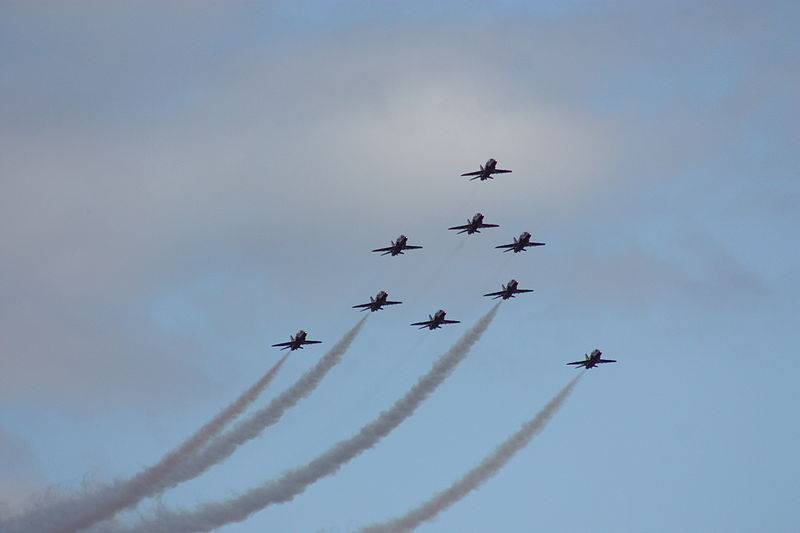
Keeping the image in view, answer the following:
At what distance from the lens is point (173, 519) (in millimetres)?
123562

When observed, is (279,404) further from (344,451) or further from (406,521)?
(406,521)

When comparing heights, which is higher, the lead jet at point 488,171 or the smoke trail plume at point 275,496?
the lead jet at point 488,171

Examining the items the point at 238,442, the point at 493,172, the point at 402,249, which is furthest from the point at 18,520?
the point at 493,172

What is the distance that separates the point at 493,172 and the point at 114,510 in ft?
147

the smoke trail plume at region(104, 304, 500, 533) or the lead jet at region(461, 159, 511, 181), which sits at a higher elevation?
the lead jet at region(461, 159, 511, 181)

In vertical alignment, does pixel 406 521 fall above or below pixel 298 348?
below

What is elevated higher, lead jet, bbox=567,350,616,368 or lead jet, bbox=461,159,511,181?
lead jet, bbox=461,159,511,181

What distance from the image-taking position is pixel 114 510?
126 m

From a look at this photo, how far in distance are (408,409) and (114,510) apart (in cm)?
2733

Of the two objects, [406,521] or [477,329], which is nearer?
[406,521]

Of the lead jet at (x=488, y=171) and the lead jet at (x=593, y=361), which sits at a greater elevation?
the lead jet at (x=488, y=171)

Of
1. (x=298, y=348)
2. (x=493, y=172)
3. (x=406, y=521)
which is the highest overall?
(x=493, y=172)

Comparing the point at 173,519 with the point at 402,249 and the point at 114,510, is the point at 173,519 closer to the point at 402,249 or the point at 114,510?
the point at 114,510

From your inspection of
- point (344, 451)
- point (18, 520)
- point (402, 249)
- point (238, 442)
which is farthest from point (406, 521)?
point (18, 520)
